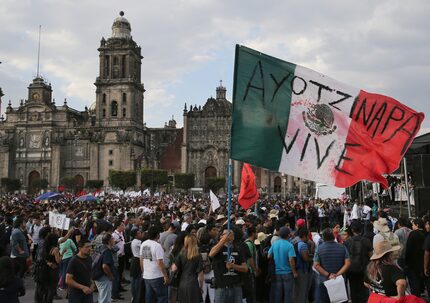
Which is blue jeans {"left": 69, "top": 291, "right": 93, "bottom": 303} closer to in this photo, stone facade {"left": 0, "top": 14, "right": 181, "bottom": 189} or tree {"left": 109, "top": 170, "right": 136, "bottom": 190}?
tree {"left": 109, "top": 170, "right": 136, "bottom": 190}

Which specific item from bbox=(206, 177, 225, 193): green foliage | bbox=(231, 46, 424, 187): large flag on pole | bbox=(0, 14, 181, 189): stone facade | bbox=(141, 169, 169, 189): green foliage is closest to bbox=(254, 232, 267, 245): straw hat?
bbox=(231, 46, 424, 187): large flag on pole

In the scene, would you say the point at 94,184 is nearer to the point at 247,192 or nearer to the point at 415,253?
the point at 247,192

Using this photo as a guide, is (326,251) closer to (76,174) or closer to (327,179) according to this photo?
(327,179)

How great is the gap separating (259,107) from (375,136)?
174 cm

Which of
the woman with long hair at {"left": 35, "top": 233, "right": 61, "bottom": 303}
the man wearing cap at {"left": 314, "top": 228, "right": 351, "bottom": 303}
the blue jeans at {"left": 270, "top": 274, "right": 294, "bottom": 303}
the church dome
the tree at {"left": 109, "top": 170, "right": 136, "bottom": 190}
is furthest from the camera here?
the church dome

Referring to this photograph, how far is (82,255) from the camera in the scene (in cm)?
758

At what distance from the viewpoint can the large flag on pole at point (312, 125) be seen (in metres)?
6.62

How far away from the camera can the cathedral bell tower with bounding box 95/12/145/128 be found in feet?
256

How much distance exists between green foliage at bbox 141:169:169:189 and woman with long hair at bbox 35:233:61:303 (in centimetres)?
6071

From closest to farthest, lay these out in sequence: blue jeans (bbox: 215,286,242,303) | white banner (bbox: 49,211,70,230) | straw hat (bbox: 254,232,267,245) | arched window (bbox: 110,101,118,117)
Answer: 1. blue jeans (bbox: 215,286,242,303)
2. straw hat (bbox: 254,232,267,245)
3. white banner (bbox: 49,211,70,230)
4. arched window (bbox: 110,101,118,117)

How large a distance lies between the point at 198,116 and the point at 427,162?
6548 cm

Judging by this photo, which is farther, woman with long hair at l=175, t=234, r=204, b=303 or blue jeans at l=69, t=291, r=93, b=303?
blue jeans at l=69, t=291, r=93, b=303

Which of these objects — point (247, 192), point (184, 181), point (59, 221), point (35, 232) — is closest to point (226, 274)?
point (59, 221)

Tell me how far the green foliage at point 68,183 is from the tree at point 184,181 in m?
17.0
